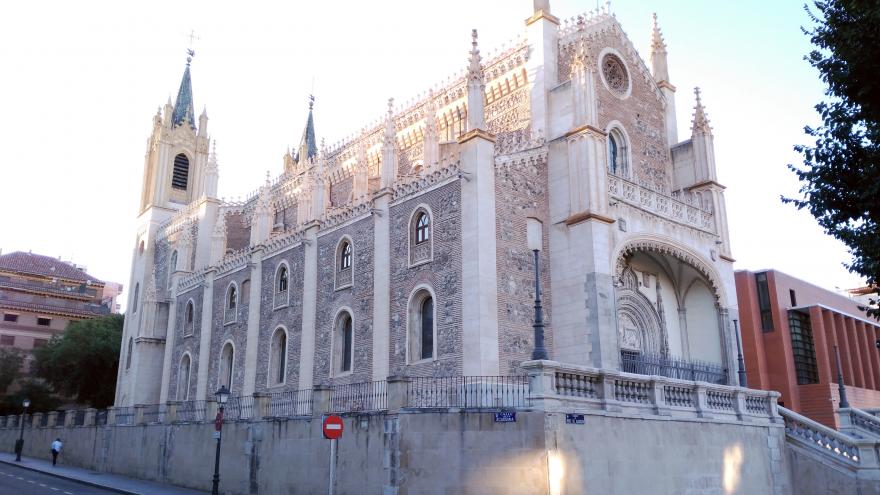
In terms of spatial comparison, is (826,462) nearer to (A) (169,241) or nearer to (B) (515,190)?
(B) (515,190)

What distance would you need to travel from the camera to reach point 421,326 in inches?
935

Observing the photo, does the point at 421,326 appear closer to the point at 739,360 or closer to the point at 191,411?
the point at 191,411

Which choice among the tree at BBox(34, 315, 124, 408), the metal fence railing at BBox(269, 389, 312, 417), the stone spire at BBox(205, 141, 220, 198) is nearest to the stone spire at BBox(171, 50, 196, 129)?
the stone spire at BBox(205, 141, 220, 198)

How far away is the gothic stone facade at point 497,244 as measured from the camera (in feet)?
74.2

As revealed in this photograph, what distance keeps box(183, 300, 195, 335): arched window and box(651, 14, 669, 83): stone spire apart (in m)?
25.4

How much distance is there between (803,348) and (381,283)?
24.1 metres

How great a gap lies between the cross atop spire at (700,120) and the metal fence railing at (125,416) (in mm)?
25535

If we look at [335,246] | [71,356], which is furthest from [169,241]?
[335,246]

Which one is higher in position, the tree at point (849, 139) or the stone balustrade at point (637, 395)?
the tree at point (849, 139)

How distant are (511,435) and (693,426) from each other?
5661 millimetres

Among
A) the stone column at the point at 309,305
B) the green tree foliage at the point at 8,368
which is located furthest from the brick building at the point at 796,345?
the green tree foliage at the point at 8,368

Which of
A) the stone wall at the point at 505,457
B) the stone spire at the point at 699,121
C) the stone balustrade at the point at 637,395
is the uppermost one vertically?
the stone spire at the point at 699,121

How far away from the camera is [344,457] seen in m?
18.1

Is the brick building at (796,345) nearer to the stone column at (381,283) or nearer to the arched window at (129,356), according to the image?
the stone column at (381,283)
